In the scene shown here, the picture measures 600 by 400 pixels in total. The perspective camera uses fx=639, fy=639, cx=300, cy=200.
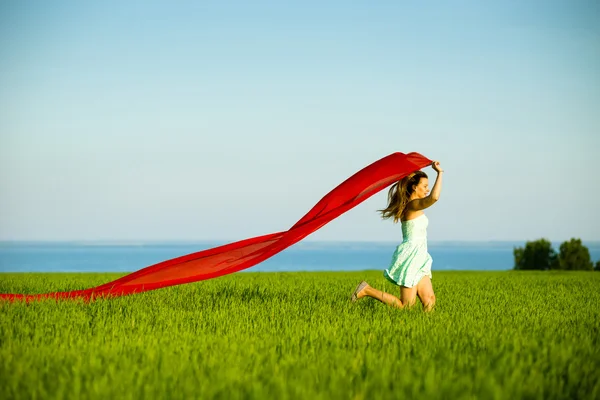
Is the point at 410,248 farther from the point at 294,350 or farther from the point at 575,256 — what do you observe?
the point at 575,256

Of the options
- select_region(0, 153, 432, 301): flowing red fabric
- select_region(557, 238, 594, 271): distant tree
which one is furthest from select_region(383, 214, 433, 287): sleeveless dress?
select_region(557, 238, 594, 271): distant tree

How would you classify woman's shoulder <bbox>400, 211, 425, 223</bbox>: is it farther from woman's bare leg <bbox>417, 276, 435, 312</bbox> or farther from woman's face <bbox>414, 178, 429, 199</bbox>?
woman's bare leg <bbox>417, 276, 435, 312</bbox>

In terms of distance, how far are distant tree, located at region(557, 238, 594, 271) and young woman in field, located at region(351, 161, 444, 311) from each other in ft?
74.5

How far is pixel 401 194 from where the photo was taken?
8781mm

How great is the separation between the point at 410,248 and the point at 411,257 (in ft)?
0.55

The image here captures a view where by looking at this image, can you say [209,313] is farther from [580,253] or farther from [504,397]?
[580,253]

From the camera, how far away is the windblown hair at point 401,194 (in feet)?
28.6

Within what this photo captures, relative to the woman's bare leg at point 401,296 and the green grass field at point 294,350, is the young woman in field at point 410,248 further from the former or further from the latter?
the green grass field at point 294,350

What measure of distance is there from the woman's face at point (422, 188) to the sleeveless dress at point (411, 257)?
0.90 ft

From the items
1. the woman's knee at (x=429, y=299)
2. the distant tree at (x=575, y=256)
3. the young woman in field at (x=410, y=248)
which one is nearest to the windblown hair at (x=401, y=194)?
the young woman in field at (x=410, y=248)

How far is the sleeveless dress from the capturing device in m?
8.45

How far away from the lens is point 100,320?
7.48 m

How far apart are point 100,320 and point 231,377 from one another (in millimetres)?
3389

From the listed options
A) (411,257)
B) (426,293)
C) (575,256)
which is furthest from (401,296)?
(575,256)
